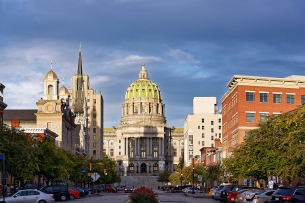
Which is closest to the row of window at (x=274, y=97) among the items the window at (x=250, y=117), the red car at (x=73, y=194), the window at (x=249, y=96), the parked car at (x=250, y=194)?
the window at (x=249, y=96)

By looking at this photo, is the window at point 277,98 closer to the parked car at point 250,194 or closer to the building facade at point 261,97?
the building facade at point 261,97

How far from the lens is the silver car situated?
173 feet

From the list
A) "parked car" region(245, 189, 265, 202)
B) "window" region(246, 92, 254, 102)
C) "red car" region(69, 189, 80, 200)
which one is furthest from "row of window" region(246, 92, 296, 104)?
"parked car" region(245, 189, 265, 202)

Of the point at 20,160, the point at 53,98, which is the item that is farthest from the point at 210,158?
the point at 20,160

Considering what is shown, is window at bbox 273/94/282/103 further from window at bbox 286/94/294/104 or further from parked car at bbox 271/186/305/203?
parked car at bbox 271/186/305/203

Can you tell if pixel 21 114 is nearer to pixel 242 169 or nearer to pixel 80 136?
pixel 80 136

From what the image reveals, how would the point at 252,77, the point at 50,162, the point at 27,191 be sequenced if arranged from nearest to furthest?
the point at 27,191, the point at 50,162, the point at 252,77

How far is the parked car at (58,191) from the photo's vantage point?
2763 inches

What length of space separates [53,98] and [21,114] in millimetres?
8864

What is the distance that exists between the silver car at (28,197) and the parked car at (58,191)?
1487 cm

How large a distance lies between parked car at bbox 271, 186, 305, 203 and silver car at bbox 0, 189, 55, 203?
22045 mm

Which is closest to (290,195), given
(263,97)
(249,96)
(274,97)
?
(249,96)

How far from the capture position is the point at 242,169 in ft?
238

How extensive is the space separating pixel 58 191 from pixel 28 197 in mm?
17130
